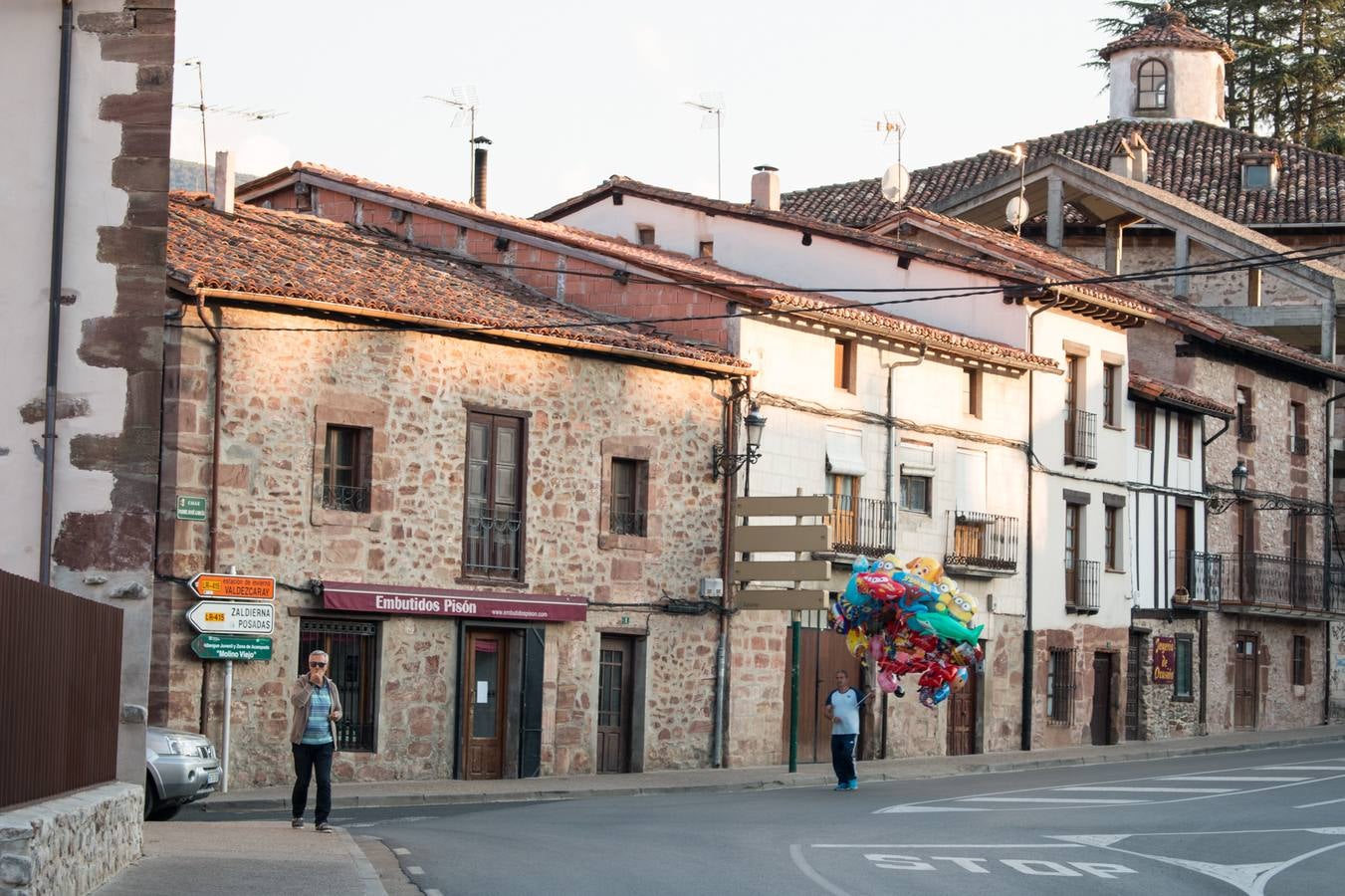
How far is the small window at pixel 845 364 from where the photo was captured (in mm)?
33844

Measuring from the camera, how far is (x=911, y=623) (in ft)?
91.8

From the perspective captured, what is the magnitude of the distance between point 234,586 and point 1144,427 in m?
21.7

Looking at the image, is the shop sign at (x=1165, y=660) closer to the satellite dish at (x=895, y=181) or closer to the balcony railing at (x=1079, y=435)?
the balcony railing at (x=1079, y=435)

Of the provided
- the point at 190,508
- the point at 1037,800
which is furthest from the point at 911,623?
the point at 190,508

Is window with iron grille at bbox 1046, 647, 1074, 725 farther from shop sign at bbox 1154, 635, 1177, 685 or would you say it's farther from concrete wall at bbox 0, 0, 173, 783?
concrete wall at bbox 0, 0, 173, 783

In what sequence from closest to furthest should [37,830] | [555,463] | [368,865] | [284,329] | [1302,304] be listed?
[37,830], [368,865], [284,329], [555,463], [1302,304]

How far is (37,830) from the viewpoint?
1159cm

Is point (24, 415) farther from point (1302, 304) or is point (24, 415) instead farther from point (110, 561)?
point (1302, 304)

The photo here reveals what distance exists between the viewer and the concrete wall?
16391 millimetres

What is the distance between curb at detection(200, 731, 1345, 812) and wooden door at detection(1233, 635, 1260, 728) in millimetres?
4922

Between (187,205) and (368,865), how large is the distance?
625 inches

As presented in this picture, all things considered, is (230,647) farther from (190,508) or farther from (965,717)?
(965,717)

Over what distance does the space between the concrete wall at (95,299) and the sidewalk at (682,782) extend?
6715mm

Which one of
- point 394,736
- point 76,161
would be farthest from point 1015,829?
point 76,161
